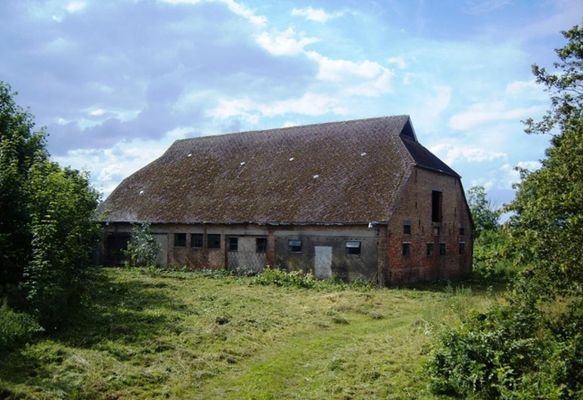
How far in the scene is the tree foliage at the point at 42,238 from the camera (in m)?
12.8

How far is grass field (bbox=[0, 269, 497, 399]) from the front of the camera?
9500 mm

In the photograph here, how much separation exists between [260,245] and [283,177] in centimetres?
437

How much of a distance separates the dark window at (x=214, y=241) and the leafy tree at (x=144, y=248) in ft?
10.3

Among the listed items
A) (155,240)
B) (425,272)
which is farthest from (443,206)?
(155,240)

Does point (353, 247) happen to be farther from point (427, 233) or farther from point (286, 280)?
point (427, 233)

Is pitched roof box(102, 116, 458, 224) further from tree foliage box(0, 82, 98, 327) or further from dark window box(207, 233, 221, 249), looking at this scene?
tree foliage box(0, 82, 98, 327)

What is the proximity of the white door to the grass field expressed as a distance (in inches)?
263

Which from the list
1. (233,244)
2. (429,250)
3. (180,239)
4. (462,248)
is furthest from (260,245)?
(462,248)

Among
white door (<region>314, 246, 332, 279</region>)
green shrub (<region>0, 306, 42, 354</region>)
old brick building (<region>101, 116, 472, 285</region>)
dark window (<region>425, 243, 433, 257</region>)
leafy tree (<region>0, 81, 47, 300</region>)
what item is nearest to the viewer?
green shrub (<region>0, 306, 42, 354</region>)

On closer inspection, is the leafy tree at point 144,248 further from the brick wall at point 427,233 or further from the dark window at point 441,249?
the dark window at point 441,249

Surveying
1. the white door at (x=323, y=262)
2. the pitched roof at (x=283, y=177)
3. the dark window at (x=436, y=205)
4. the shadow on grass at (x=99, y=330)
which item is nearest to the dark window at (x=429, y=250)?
the dark window at (x=436, y=205)

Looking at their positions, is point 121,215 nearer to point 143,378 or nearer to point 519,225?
point 143,378

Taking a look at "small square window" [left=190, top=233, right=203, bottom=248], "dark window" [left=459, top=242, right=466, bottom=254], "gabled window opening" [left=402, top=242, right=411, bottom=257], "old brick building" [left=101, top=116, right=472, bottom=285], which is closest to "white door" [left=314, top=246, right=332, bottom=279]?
"old brick building" [left=101, top=116, right=472, bottom=285]

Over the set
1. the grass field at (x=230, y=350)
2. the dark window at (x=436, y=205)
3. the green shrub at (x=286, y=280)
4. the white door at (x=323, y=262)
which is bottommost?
the grass field at (x=230, y=350)
